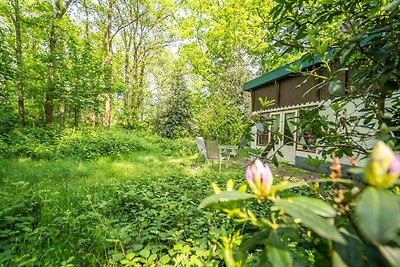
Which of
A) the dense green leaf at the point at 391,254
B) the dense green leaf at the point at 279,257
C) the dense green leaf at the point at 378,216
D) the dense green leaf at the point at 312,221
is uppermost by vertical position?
the dense green leaf at the point at 378,216

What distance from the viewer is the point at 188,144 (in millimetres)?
11031

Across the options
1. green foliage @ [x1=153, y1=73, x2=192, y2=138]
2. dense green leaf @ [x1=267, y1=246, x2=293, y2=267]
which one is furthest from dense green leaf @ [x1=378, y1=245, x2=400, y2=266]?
green foliage @ [x1=153, y1=73, x2=192, y2=138]

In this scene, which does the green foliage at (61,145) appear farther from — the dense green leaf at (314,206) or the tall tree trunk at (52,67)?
the dense green leaf at (314,206)

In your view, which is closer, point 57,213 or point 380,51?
point 380,51

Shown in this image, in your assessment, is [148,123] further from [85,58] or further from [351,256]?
[351,256]

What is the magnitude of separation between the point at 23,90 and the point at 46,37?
2.47 m

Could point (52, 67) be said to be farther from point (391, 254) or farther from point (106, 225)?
point (391, 254)

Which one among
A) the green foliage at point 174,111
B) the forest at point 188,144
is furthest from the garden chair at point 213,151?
the green foliage at point 174,111

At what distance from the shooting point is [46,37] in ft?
30.6

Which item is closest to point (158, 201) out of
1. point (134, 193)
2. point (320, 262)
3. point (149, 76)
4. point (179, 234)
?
point (134, 193)

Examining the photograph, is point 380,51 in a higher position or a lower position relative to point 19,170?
higher

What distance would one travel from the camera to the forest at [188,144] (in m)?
0.48

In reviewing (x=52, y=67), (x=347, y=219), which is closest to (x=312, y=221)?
(x=347, y=219)

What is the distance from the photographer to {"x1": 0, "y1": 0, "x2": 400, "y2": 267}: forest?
482 millimetres
